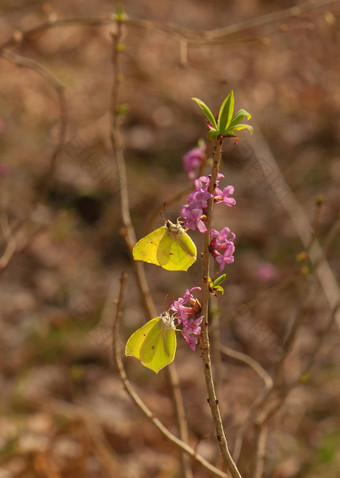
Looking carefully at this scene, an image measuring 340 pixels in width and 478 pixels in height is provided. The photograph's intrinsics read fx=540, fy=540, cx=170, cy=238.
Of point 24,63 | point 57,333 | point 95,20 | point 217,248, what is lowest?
point 57,333

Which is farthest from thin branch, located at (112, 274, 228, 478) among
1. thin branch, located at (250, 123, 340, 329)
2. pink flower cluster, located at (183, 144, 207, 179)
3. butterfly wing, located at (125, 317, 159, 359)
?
thin branch, located at (250, 123, 340, 329)

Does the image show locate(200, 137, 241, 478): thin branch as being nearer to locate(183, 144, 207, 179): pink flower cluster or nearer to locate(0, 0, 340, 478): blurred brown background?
locate(183, 144, 207, 179): pink flower cluster

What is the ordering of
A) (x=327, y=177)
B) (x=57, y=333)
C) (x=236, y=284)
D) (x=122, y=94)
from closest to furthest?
(x=57, y=333) → (x=236, y=284) → (x=327, y=177) → (x=122, y=94)

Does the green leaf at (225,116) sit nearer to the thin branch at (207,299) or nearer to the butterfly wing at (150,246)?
the thin branch at (207,299)

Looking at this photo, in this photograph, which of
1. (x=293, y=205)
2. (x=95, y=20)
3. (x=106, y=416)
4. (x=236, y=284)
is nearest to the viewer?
(x=95, y=20)

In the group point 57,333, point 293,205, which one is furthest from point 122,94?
point 57,333

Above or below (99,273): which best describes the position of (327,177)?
above

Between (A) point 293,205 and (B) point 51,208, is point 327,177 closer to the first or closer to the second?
(A) point 293,205
